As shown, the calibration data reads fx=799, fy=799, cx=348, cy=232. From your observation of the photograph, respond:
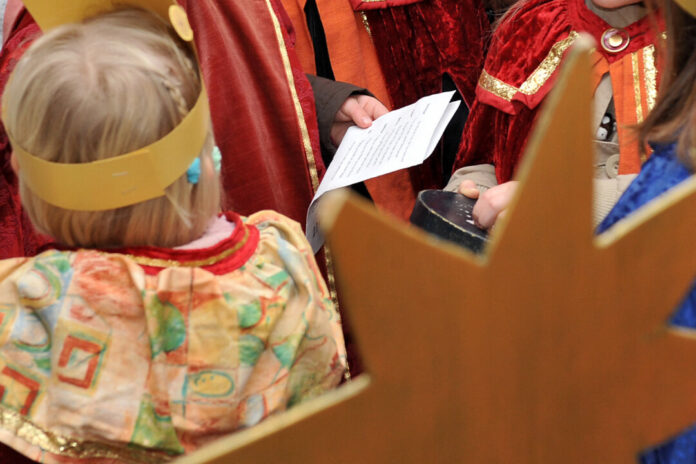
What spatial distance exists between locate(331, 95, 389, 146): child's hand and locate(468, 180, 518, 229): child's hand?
371mm

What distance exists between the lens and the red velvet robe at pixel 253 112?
1.45 metres

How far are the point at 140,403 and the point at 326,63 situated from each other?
128 centimetres

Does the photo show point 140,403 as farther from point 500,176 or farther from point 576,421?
point 500,176

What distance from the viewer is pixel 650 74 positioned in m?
1.32

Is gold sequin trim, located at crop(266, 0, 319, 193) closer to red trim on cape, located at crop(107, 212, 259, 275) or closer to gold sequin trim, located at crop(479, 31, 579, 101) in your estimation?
gold sequin trim, located at crop(479, 31, 579, 101)

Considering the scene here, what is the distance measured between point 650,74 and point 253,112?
0.70 m

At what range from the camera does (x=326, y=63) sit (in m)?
2.01

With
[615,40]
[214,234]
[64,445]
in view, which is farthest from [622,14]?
[64,445]

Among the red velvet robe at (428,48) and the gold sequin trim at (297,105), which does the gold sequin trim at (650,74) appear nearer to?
the gold sequin trim at (297,105)

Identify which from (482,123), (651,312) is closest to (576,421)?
(651,312)

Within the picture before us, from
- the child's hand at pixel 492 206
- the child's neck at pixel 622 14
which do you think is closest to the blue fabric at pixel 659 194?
the child's hand at pixel 492 206

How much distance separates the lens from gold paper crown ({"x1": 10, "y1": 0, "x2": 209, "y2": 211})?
0.86m

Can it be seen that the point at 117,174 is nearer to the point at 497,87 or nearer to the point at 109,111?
the point at 109,111

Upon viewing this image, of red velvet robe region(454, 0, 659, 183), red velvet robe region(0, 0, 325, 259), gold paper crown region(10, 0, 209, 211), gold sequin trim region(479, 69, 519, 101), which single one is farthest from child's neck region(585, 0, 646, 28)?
gold paper crown region(10, 0, 209, 211)
